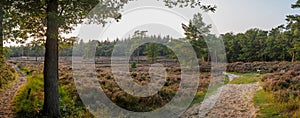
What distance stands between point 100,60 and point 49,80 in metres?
22.2

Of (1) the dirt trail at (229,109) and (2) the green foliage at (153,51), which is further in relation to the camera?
(2) the green foliage at (153,51)

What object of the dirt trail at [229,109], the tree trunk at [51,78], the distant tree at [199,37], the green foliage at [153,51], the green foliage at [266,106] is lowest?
the dirt trail at [229,109]

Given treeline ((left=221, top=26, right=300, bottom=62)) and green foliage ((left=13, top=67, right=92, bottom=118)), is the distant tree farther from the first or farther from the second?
green foliage ((left=13, top=67, right=92, bottom=118))

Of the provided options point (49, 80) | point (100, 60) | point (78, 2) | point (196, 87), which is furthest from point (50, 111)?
point (100, 60)

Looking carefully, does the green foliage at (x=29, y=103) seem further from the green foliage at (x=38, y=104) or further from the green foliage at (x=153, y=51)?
the green foliage at (x=153, y=51)

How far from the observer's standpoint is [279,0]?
18750 millimetres

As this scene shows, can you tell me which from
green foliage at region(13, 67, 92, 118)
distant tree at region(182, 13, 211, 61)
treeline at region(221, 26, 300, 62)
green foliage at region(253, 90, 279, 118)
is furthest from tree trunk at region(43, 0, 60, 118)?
treeline at region(221, 26, 300, 62)

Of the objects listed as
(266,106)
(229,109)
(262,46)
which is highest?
(262,46)

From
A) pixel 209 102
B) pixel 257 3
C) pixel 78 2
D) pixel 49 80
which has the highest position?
pixel 257 3

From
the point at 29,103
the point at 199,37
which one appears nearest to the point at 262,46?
the point at 199,37

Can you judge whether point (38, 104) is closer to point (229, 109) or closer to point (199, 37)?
point (229, 109)

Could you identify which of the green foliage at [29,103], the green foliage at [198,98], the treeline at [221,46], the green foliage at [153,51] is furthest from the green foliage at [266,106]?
the green foliage at [153,51]

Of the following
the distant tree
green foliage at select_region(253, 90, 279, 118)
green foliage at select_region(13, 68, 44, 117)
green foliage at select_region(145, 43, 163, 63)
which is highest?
the distant tree

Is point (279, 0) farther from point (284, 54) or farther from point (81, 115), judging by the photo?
point (284, 54)
